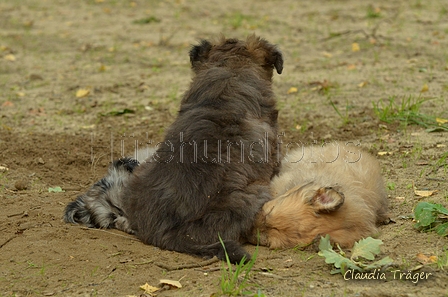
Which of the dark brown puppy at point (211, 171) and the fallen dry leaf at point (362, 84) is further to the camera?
the fallen dry leaf at point (362, 84)

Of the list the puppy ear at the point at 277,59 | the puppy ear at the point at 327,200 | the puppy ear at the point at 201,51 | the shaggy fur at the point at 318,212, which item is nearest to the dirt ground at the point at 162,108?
the shaggy fur at the point at 318,212

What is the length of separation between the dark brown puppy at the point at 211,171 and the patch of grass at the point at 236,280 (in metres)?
0.21

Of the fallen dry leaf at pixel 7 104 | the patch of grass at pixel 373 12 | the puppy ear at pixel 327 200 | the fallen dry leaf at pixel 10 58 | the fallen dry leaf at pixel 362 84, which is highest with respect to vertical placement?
the patch of grass at pixel 373 12

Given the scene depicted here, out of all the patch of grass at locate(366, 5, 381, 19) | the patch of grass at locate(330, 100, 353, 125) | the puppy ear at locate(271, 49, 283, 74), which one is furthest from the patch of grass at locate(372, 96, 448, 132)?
the patch of grass at locate(366, 5, 381, 19)

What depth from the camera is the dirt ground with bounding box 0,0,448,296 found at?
4.28 m

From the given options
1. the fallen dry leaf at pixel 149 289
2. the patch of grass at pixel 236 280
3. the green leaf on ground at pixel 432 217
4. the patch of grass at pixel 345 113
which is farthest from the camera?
the patch of grass at pixel 345 113

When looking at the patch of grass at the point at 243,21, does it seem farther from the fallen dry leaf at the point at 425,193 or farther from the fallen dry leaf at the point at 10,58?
the fallen dry leaf at the point at 425,193

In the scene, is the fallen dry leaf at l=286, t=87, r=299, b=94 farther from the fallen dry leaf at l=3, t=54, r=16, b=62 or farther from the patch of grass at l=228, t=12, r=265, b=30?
the fallen dry leaf at l=3, t=54, r=16, b=62

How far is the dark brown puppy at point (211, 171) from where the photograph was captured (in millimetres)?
4559

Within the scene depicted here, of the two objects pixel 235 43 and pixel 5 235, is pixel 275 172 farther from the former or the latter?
pixel 5 235

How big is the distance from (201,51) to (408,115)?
299 centimetres

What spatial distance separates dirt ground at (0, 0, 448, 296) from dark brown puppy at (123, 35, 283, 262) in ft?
0.71

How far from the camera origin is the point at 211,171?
4.68 metres

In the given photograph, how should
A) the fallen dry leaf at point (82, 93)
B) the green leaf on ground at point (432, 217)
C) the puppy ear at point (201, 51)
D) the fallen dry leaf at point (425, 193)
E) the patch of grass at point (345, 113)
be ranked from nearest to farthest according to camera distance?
the green leaf on ground at point (432, 217), the fallen dry leaf at point (425, 193), the puppy ear at point (201, 51), the patch of grass at point (345, 113), the fallen dry leaf at point (82, 93)
